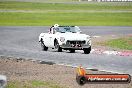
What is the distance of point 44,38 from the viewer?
3030cm

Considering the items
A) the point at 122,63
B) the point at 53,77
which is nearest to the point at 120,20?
the point at 122,63

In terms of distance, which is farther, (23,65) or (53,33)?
(53,33)

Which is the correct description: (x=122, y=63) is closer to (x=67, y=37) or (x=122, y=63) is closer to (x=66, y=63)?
Answer: (x=66, y=63)

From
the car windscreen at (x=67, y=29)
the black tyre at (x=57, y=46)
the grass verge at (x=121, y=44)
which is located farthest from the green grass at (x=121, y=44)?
the black tyre at (x=57, y=46)

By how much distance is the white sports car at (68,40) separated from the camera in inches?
1081

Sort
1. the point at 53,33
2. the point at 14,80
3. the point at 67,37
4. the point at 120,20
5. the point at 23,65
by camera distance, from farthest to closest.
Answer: the point at 120,20 → the point at 53,33 → the point at 67,37 → the point at 23,65 → the point at 14,80

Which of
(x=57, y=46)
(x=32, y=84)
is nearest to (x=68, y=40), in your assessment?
(x=57, y=46)

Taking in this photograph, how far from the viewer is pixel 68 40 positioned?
27.5m

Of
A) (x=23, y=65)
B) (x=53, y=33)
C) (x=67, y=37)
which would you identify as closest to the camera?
(x=23, y=65)

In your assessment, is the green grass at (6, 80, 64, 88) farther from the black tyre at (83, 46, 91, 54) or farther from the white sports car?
the black tyre at (83, 46, 91, 54)

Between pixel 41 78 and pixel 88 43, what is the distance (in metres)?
10.5

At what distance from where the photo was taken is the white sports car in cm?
2747

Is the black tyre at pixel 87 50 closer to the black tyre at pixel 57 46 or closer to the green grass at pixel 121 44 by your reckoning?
the black tyre at pixel 57 46

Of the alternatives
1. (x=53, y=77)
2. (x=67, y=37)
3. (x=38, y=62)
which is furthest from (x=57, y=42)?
(x=53, y=77)
